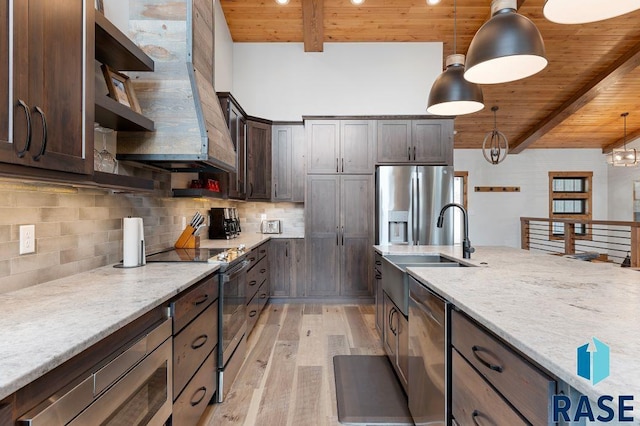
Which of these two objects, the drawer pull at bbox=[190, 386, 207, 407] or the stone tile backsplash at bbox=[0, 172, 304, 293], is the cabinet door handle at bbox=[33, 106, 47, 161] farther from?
the drawer pull at bbox=[190, 386, 207, 407]

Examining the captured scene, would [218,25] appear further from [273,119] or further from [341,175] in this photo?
[341,175]

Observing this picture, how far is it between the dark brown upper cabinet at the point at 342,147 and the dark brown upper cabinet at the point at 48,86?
3.40 metres

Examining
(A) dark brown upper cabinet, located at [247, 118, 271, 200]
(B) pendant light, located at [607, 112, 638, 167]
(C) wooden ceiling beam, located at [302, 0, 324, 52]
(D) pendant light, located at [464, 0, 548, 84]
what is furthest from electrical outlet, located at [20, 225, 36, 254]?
(B) pendant light, located at [607, 112, 638, 167]

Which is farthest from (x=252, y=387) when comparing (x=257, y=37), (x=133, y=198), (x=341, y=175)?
(x=257, y=37)

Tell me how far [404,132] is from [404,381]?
3.31 m

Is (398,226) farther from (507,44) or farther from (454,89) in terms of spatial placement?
(507,44)

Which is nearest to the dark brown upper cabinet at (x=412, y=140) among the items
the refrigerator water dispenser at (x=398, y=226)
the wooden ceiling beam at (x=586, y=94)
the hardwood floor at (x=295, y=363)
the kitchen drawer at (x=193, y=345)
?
the refrigerator water dispenser at (x=398, y=226)

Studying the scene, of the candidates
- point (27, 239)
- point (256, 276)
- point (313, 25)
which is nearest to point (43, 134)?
point (27, 239)

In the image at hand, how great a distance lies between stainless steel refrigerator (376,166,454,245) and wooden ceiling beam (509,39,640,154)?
3553 millimetres

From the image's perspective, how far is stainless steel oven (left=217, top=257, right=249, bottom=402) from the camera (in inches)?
90.1

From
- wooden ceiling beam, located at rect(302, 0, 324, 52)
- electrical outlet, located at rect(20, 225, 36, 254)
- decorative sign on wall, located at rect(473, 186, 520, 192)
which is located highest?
wooden ceiling beam, located at rect(302, 0, 324, 52)

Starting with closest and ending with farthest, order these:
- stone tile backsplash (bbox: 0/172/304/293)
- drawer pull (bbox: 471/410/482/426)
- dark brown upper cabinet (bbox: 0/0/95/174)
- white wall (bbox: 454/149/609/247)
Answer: dark brown upper cabinet (bbox: 0/0/95/174) < drawer pull (bbox: 471/410/482/426) < stone tile backsplash (bbox: 0/172/304/293) < white wall (bbox: 454/149/609/247)

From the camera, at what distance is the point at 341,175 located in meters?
4.70

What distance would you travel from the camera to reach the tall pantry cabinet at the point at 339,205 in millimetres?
4676
